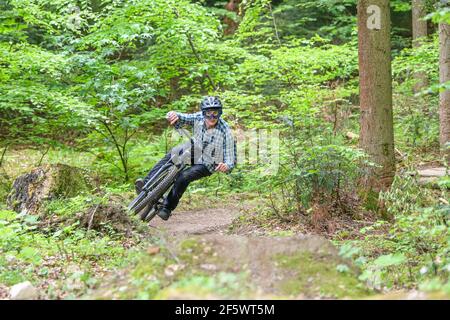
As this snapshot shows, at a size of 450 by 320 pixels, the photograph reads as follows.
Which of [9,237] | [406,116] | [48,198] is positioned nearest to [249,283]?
[9,237]

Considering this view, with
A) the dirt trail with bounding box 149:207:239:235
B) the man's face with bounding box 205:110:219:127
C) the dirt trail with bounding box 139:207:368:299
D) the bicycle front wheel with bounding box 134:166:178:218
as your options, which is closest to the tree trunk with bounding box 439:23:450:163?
the dirt trail with bounding box 149:207:239:235

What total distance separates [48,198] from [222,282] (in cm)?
609

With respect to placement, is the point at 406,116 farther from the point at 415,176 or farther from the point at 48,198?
the point at 48,198

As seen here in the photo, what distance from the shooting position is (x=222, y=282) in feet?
11.8

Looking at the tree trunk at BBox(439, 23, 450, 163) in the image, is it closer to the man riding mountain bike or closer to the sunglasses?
the man riding mountain bike

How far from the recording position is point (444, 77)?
1144cm

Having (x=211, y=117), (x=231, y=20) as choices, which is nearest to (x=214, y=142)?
(x=211, y=117)

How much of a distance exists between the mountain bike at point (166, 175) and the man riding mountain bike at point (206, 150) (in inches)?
2.4

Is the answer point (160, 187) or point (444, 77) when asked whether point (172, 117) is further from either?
point (444, 77)

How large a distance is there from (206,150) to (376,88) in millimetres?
2622

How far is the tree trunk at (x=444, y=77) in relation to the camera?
Answer: 36.8ft

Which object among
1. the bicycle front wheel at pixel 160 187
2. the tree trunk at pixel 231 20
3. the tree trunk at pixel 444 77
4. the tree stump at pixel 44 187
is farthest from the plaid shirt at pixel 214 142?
the tree trunk at pixel 231 20

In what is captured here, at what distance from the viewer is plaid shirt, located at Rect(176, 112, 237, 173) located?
7.91 meters

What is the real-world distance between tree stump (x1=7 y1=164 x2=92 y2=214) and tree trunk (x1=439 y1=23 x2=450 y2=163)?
6.72 m
